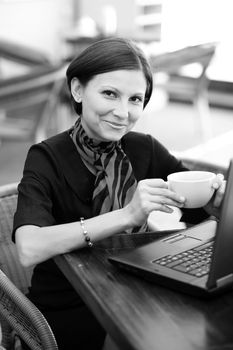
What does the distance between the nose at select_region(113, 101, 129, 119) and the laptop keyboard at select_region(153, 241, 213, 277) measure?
42 centimetres

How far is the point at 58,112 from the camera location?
5137 millimetres

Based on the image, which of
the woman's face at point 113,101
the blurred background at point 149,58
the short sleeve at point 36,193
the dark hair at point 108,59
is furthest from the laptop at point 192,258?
the blurred background at point 149,58

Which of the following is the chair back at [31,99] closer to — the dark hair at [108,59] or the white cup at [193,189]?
the dark hair at [108,59]

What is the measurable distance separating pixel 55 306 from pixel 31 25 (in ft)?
18.3

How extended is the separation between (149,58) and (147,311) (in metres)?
3.85

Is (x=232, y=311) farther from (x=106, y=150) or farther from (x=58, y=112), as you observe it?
(x=58, y=112)

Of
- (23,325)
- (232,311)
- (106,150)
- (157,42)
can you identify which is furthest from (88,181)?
(157,42)

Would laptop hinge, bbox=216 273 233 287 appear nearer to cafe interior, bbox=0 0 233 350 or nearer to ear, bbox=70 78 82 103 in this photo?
cafe interior, bbox=0 0 233 350

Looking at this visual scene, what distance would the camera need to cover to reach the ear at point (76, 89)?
1586mm

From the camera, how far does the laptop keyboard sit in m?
1.13

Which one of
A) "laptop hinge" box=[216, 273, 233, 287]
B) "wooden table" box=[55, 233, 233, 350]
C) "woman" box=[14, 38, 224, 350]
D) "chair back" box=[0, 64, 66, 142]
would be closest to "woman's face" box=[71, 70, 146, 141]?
"woman" box=[14, 38, 224, 350]

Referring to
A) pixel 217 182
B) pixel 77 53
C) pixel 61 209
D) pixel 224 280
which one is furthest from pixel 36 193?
pixel 77 53

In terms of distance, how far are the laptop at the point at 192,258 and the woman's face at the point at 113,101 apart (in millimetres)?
335

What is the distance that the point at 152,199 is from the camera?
1271 millimetres
